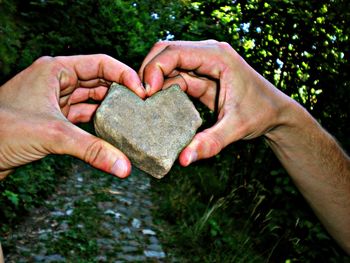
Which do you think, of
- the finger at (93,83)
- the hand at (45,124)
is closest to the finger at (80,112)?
the finger at (93,83)

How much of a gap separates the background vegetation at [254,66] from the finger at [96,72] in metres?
1.44

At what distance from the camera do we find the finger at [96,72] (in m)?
2.05

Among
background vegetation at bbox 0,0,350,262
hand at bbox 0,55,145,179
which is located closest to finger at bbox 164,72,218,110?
hand at bbox 0,55,145,179

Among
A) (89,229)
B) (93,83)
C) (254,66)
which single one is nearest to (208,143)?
(93,83)

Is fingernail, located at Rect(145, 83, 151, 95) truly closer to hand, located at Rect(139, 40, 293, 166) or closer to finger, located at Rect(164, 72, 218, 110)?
hand, located at Rect(139, 40, 293, 166)

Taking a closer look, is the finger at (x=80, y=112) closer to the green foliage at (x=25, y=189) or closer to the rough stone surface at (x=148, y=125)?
the rough stone surface at (x=148, y=125)

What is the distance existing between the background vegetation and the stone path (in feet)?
0.87

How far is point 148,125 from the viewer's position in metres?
1.90

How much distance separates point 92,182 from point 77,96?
421 centimetres

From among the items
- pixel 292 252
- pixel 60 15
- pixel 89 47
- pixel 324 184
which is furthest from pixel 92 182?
pixel 324 184

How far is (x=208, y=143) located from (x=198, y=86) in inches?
27.3

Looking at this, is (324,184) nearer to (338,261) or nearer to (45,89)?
(338,261)

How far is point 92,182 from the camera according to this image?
254 inches

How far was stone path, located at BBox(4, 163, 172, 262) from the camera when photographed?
4.04m
